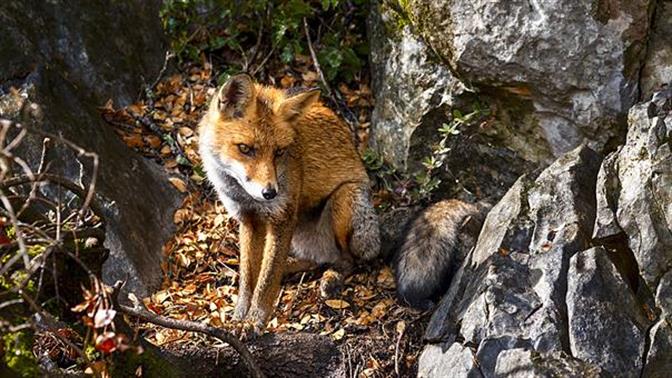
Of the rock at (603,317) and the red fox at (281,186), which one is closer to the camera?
the rock at (603,317)

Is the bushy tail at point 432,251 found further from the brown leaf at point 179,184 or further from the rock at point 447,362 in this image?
the brown leaf at point 179,184

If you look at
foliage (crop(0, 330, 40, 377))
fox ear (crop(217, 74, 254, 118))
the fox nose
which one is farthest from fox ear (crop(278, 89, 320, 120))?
foliage (crop(0, 330, 40, 377))

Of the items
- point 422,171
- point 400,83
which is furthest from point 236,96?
point 422,171

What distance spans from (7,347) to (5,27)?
3.96m

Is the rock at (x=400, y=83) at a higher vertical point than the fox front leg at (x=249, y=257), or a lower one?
higher

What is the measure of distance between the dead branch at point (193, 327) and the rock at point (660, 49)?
11.4 ft

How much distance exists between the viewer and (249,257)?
7.19 m

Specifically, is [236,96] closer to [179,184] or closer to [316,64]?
[179,184]

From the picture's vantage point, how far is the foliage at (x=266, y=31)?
29.0ft

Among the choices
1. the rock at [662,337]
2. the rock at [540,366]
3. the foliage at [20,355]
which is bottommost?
the foliage at [20,355]

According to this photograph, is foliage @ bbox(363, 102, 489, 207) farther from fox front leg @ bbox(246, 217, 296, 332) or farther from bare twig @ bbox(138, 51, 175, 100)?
bare twig @ bbox(138, 51, 175, 100)

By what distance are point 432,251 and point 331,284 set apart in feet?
3.03

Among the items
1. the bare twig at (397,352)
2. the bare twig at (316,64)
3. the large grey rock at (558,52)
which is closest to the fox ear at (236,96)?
the large grey rock at (558,52)

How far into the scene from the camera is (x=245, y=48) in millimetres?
9266
